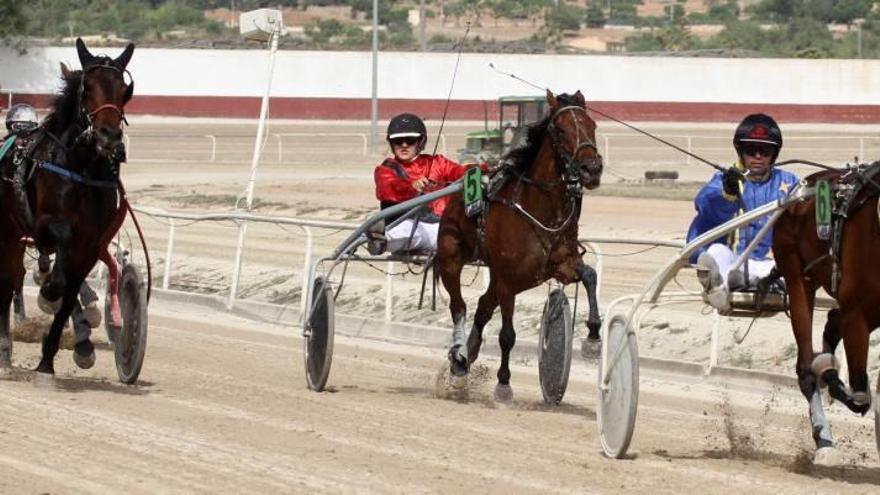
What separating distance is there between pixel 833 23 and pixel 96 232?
92.9 m

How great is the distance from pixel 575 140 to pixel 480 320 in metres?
1.69

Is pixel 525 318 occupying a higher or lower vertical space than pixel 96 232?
lower

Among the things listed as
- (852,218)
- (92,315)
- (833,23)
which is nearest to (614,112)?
(92,315)

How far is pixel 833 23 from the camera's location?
98.9 metres

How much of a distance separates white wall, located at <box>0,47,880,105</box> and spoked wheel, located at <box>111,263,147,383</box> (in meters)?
40.2

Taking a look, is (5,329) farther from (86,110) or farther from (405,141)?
(405,141)

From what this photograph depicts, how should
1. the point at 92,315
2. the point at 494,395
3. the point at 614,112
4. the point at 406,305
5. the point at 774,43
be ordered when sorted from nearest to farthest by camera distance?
the point at 494,395, the point at 92,315, the point at 406,305, the point at 614,112, the point at 774,43

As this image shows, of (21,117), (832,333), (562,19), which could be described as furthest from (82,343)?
(562,19)

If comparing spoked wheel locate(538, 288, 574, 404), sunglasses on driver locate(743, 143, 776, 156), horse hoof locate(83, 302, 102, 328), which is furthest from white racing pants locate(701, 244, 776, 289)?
horse hoof locate(83, 302, 102, 328)

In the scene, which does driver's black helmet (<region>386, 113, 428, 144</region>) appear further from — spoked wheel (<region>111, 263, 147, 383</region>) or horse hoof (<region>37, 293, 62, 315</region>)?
horse hoof (<region>37, 293, 62, 315</region>)

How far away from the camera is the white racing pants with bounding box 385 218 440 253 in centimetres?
1080

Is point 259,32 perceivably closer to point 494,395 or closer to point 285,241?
point 285,241

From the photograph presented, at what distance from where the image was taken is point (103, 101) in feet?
31.4

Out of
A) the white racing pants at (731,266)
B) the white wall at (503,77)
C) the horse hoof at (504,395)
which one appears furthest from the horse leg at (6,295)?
the white wall at (503,77)
